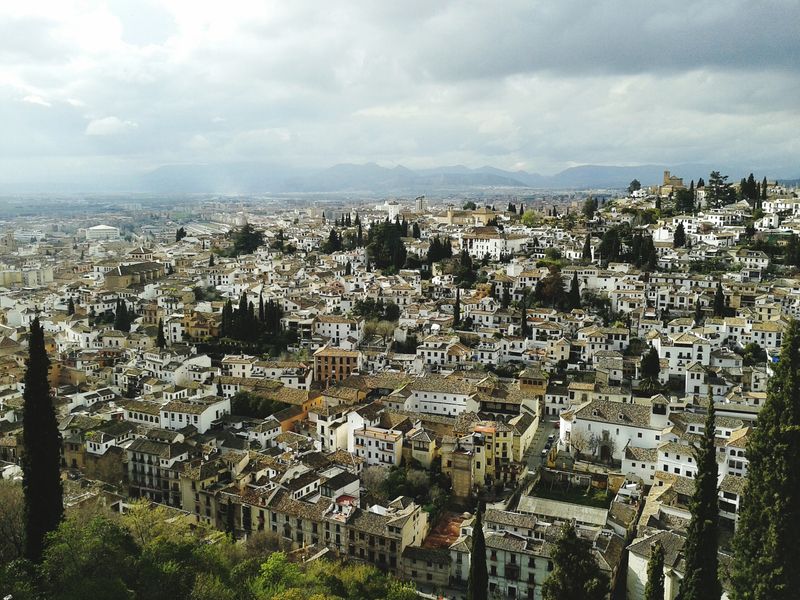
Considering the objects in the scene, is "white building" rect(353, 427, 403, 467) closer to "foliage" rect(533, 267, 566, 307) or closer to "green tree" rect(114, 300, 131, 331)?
"foliage" rect(533, 267, 566, 307)

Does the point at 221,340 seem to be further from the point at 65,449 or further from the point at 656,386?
the point at 656,386

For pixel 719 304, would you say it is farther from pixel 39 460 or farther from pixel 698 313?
pixel 39 460

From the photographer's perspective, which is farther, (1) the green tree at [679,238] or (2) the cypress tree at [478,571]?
(1) the green tree at [679,238]

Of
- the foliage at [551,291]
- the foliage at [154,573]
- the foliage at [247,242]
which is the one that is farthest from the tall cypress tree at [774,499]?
the foliage at [247,242]

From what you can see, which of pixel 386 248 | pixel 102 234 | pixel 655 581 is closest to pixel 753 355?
pixel 655 581

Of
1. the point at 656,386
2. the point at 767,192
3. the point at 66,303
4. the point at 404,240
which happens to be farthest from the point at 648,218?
the point at 66,303

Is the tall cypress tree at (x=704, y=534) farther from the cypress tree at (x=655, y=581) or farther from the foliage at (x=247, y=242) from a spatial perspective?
the foliage at (x=247, y=242)

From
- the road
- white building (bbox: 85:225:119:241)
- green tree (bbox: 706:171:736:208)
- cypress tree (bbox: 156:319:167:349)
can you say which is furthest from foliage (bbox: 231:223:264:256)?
white building (bbox: 85:225:119:241)
